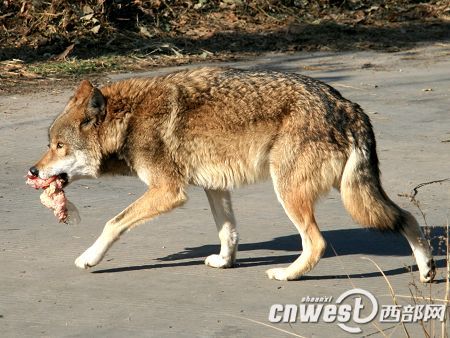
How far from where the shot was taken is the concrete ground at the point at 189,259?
240 inches

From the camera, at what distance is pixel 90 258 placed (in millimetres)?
6984

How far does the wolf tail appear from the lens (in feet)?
22.1

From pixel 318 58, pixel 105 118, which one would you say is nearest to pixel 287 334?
pixel 105 118

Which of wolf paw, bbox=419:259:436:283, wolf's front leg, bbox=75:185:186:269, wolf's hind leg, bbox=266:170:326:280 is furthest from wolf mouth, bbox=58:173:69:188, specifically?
wolf paw, bbox=419:259:436:283

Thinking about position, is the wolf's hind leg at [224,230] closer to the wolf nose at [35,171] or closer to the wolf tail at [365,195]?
the wolf tail at [365,195]

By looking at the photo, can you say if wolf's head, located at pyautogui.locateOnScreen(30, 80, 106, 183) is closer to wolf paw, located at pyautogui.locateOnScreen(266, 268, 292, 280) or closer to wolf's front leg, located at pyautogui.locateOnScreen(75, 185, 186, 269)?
wolf's front leg, located at pyautogui.locateOnScreen(75, 185, 186, 269)

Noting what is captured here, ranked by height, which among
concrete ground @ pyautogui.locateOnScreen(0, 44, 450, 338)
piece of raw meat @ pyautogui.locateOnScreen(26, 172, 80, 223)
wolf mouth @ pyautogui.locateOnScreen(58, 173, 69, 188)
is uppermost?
wolf mouth @ pyautogui.locateOnScreen(58, 173, 69, 188)

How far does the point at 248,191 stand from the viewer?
30.0 ft

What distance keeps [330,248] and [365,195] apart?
942mm

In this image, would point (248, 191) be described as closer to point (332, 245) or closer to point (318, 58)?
point (332, 245)

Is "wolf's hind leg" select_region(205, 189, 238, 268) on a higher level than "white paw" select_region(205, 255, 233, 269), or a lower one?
higher

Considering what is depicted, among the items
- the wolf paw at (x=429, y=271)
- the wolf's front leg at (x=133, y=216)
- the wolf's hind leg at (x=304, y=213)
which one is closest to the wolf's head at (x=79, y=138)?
the wolf's front leg at (x=133, y=216)

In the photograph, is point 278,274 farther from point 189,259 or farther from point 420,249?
point 420,249

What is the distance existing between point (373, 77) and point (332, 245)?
239 inches
